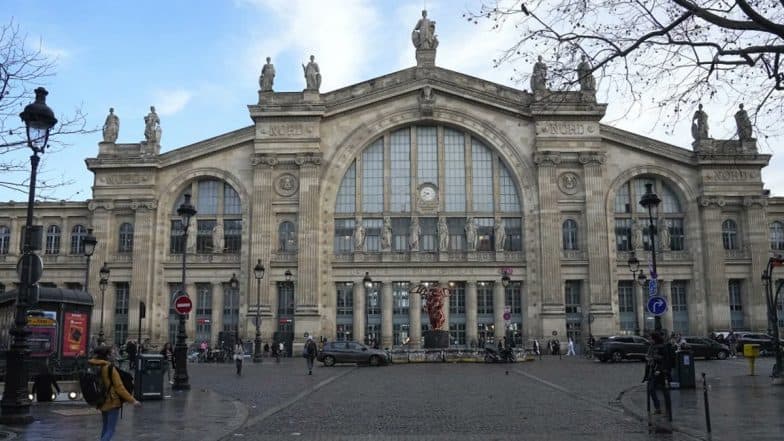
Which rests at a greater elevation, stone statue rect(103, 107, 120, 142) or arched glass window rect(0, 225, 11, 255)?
stone statue rect(103, 107, 120, 142)

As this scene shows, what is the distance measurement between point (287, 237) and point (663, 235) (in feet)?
93.6

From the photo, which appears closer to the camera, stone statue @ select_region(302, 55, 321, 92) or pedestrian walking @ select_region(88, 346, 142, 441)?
pedestrian walking @ select_region(88, 346, 142, 441)

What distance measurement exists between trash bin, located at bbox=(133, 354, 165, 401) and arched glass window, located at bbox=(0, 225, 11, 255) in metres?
46.0

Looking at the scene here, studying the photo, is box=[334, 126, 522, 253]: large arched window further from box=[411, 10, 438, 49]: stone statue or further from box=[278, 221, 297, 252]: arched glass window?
box=[411, 10, 438, 49]: stone statue

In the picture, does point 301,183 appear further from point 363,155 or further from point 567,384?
point 567,384

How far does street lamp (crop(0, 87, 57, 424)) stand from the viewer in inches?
603

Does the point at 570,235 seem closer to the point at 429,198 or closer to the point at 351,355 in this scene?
the point at 429,198

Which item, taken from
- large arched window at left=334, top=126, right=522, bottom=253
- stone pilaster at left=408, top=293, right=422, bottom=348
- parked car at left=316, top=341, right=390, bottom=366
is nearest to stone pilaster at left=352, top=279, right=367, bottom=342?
large arched window at left=334, top=126, right=522, bottom=253

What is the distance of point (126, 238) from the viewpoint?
57.8 m

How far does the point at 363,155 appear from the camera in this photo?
58062 mm

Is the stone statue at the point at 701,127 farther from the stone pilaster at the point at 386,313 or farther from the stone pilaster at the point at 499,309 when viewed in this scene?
the stone pilaster at the point at 386,313

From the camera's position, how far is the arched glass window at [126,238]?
5762 centimetres

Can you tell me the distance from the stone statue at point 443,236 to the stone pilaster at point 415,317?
408 cm

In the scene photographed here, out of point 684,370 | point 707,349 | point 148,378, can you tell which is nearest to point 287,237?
point 707,349
